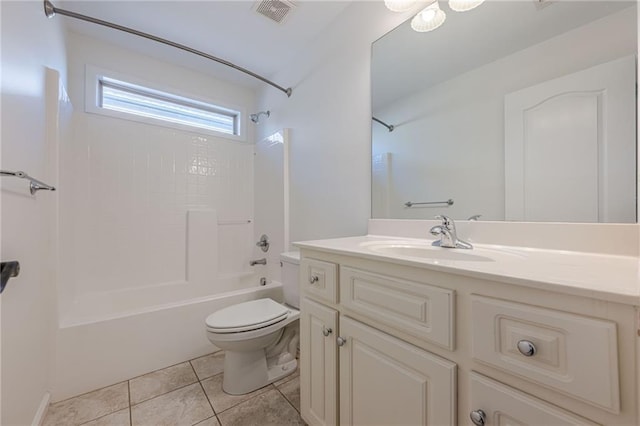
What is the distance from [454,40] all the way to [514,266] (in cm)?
113

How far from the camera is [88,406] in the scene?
1.33 metres

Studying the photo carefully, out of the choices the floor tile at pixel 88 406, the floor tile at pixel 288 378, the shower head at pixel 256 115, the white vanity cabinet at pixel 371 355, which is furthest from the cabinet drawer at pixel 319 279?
the shower head at pixel 256 115

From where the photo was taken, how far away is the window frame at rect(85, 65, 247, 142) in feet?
6.45

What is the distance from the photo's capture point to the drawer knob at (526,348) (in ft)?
1.66

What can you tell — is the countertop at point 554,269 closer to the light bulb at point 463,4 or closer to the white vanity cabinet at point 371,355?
the white vanity cabinet at point 371,355

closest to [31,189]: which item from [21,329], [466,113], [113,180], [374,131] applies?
[21,329]

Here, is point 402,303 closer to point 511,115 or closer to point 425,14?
point 511,115

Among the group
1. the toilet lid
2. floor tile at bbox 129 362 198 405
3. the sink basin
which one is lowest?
floor tile at bbox 129 362 198 405

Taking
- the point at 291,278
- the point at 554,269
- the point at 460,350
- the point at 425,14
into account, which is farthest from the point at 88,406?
the point at 425,14

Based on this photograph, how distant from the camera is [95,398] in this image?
4.54 ft

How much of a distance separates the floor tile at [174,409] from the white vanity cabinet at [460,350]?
666 millimetres

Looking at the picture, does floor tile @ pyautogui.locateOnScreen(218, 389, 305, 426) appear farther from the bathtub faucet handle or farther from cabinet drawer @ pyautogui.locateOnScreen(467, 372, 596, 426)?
the bathtub faucet handle

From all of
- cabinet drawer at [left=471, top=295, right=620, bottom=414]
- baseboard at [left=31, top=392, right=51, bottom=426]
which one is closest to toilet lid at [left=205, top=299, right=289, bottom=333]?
baseboard at [left=31, top=392, right=51, bottom=426]

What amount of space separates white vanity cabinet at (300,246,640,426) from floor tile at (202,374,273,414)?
534mm
